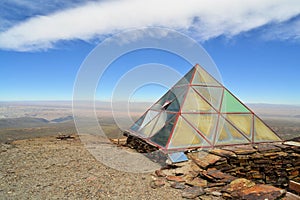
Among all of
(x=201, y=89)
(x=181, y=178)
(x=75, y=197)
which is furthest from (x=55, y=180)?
(x=201, y=89)

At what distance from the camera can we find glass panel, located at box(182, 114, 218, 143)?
29.8 ft

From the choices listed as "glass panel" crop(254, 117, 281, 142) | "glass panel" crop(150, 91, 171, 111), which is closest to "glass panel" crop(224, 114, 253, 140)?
"glass panel" crop(254, 117, 281, 142)

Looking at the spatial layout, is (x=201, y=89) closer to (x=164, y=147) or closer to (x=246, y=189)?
(x=164, y=147)

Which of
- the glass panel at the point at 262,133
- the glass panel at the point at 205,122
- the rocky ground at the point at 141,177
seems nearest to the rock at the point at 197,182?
the rocky ground at the point at 141,177

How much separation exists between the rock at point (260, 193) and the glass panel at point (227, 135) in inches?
131

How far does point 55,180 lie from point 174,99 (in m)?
6.24

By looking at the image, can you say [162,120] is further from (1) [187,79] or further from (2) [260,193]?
(2) [260,193]

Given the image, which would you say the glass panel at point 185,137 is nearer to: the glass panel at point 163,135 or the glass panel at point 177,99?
the glass panel at point 163,135

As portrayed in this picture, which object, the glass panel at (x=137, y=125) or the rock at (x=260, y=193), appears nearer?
the rock at (x=260, y=193)

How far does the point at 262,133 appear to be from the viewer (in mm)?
9984

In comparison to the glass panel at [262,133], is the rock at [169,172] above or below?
below

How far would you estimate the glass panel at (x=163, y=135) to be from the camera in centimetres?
878

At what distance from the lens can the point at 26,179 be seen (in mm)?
6684

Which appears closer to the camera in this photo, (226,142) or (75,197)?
(75,197)
